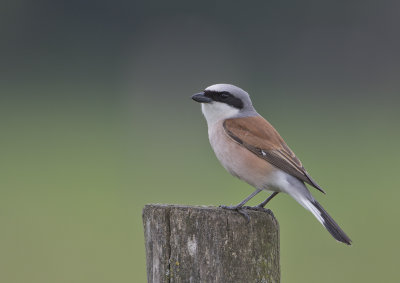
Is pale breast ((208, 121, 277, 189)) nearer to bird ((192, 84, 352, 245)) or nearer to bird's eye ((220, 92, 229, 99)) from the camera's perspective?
bird ((192, 84, 352, 245))

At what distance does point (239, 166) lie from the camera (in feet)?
19.0

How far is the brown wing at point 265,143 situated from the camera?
18.4 ft

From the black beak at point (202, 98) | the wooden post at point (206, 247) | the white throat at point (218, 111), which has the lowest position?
the wooden post at point (206, 247)

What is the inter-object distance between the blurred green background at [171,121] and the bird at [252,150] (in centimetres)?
371

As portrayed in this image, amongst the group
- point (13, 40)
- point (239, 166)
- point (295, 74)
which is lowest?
point (239, 166)

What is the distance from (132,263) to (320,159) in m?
5.54

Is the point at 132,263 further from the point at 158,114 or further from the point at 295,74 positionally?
the point at 295,74

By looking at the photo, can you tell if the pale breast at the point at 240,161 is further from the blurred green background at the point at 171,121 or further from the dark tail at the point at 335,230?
the blurred green background at the point at 171,121

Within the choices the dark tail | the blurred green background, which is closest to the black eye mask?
the dark tail

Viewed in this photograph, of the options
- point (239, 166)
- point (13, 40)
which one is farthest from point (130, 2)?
point (239, 166)

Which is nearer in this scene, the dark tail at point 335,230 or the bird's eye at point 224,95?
the dark tail at point 335,230

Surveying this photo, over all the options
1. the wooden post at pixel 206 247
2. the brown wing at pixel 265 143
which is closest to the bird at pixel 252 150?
the brown wing at pixel 265 143

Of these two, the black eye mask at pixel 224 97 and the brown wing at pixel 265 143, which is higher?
the black eye mask at pixel 224 97

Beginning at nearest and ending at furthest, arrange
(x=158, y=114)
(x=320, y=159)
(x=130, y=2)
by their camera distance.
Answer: (x=320, y=159), (x=158, y=114), (x=130, y=2)
